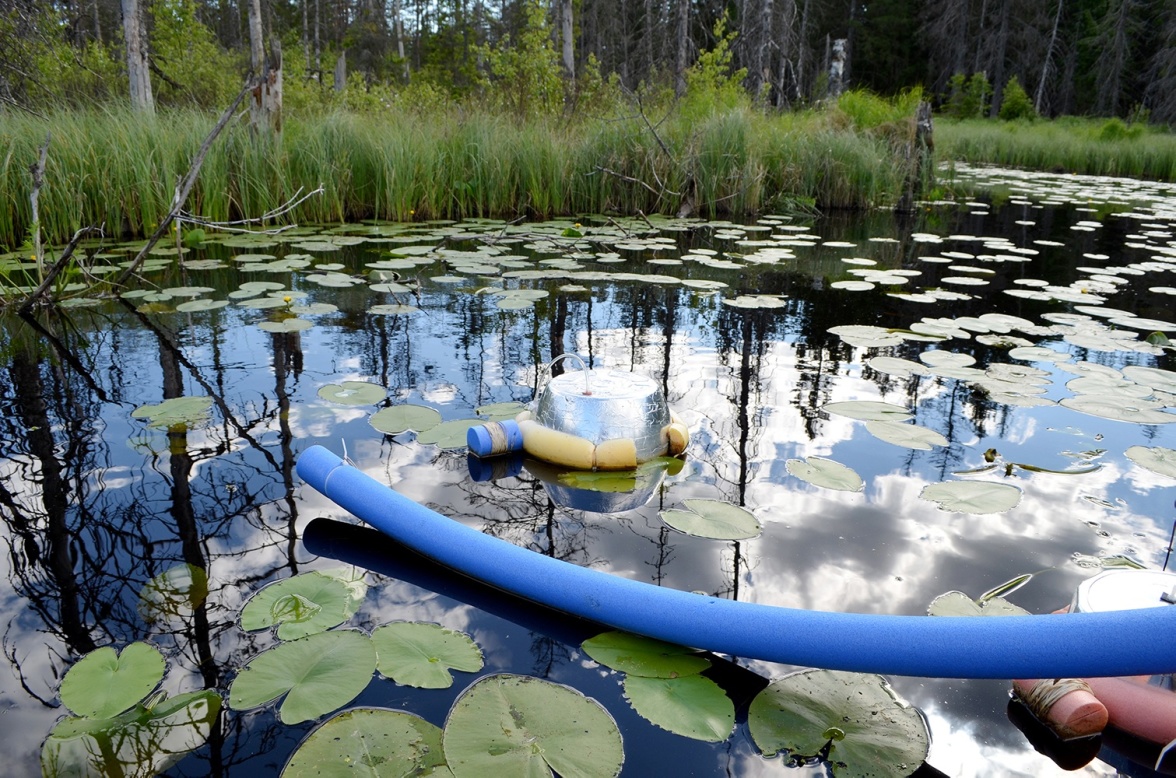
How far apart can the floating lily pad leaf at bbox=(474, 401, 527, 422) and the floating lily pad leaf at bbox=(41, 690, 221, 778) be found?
1139 millimetres

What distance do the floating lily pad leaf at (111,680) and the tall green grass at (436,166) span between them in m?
3.74

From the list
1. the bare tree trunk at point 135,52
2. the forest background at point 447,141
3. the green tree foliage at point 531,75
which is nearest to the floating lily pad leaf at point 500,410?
the forest background at point 447,141

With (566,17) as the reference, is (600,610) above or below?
below

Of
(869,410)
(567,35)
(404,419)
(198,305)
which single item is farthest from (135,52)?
(869,410)

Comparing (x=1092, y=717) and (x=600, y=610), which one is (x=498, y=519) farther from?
(x=1092, y=717)

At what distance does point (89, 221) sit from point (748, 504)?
14.6 ft

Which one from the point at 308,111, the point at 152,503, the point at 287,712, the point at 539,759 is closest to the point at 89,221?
the point at 308,111

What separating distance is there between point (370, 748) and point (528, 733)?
20 cm

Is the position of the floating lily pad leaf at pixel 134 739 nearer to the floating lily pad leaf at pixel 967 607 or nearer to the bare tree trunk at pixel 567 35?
the floating lily pad leaf at pixel 967 607

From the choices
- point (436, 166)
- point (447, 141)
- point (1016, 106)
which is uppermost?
point (1016, 106)

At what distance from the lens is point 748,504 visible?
167 cm

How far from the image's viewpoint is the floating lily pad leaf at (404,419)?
200cm

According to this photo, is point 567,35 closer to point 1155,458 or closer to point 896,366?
point 896,366

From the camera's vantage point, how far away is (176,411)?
2066mm
